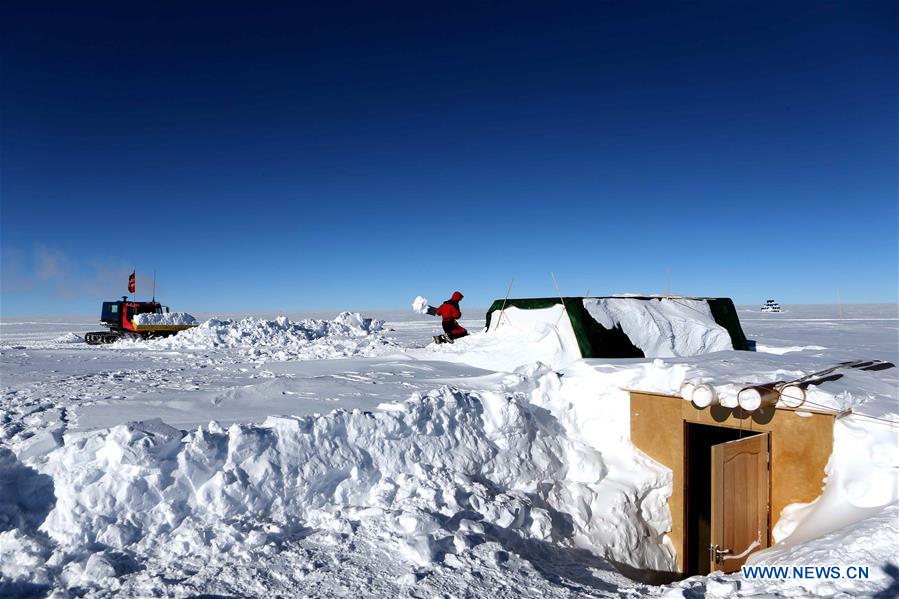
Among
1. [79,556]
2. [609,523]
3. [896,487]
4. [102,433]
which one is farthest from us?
[609,523]

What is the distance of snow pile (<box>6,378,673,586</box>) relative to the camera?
4590mm

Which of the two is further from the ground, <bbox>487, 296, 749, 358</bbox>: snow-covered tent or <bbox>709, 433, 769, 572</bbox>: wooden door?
<bbox>487, 296, 749, 358</bbox>: snow-covered tent

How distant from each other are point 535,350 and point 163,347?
1286 cm

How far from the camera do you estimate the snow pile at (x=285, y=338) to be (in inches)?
559

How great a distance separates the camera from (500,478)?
6.40m

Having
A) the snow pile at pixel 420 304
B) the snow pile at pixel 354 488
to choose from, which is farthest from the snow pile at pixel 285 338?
the snow pile at pixel 354 488

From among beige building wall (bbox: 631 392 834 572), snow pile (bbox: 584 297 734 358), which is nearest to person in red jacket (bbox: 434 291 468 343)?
snow pile (bbox: 584 297 734 358)

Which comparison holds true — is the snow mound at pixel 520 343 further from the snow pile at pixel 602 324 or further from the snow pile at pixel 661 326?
the snow pile at pixel 661 326

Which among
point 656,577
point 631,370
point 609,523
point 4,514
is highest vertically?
point 631,370

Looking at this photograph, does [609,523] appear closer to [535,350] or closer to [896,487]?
[896,487]

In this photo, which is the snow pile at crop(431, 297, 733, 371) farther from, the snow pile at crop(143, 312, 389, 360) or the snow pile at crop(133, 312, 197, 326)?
the snow pile at crop(133, 312, 197, 326)

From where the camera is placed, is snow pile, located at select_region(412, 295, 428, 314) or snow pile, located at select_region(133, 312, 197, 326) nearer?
snow pile, located at select_region(412, 295, 428, 314)

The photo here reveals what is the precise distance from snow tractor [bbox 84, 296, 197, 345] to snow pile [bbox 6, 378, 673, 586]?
16.9 metres

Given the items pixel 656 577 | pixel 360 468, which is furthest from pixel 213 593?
pixel 656 577
